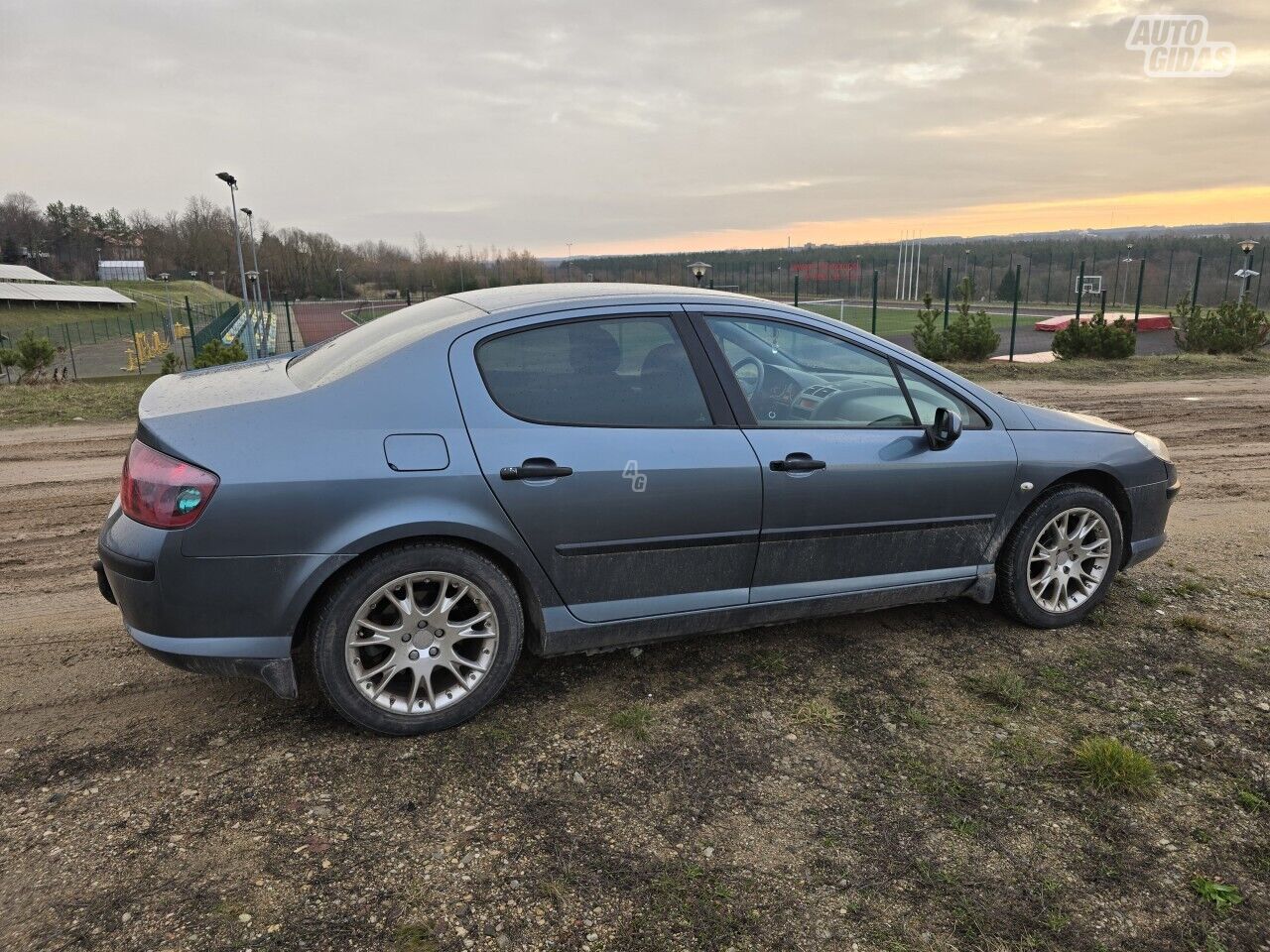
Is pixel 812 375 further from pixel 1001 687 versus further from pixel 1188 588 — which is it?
pixel 1188 588

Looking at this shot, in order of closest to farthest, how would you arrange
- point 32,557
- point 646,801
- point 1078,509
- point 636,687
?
1. point 646,801
2. point 636,687
3. point 1078,509
4. point 32,557

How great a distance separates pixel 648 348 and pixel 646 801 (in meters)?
1.72

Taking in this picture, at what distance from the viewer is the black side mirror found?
3734 millimetres

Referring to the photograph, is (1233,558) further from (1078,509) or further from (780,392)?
(780,392)

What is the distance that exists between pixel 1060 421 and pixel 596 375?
7.77 feet

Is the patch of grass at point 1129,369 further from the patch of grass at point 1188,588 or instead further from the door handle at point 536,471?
the door handle at point 536,471

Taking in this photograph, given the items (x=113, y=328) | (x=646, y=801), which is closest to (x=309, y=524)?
(x=646, y=801)

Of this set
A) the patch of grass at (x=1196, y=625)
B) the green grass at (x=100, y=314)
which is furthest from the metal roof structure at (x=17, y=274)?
the patch of grass at (x=1196, y=625)

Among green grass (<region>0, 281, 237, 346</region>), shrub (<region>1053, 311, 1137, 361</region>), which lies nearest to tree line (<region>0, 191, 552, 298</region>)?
green grass (<region>0, 281, 237, 346</region>)

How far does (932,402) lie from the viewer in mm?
3920

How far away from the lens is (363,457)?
9.72 ft

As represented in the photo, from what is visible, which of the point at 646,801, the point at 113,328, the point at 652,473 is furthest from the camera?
the point at 113,328

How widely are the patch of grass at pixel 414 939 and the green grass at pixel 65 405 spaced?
392 inches

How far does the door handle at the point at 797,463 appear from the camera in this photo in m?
3.49
